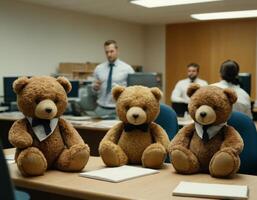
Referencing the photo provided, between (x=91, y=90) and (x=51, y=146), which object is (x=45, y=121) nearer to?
(x=51, y=146)

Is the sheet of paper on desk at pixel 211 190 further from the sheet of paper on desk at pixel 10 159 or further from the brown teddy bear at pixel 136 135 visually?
the sheet of paper on desk at pixel 10 159

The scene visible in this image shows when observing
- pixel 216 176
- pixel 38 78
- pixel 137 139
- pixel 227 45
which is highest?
pixel 227 45

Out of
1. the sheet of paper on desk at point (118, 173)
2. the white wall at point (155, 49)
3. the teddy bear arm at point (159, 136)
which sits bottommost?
the sheet of paper on desk at point (118, 173)

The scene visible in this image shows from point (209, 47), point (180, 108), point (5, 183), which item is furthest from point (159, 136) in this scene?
point (209, 47)

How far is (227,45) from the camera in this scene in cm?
895

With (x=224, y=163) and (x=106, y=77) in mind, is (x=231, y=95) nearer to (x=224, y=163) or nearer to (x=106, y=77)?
(x=224, y=163)

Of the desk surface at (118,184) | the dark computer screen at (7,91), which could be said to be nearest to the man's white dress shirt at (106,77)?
the dark computer screen at (7,91)

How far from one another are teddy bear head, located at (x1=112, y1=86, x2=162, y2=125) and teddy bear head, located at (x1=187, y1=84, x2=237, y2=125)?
0.21 meters

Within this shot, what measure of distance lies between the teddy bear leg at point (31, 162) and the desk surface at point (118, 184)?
0.10 ft

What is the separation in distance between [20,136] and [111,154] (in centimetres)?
41

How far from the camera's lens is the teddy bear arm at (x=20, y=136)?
5.82ft

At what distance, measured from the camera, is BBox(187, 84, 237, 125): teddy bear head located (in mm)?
1770

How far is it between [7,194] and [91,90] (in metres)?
3.66

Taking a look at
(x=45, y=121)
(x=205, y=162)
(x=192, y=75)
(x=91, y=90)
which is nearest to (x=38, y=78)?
(x=45, y=121)
